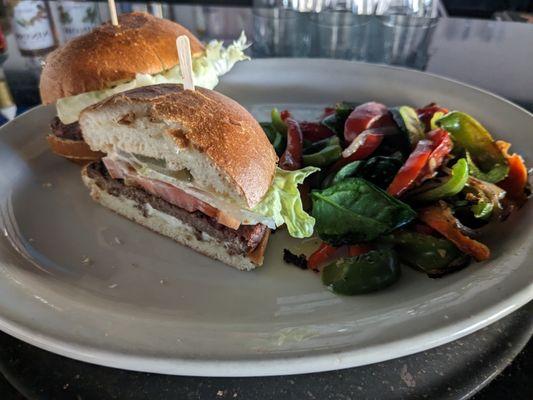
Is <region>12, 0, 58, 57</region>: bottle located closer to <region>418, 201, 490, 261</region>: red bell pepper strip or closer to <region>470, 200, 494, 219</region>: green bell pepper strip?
<region>418, 201, 490, 261</region>: red bell pepper strip

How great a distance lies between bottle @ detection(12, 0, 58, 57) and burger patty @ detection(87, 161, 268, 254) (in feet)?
6.06

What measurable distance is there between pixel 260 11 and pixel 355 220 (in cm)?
324

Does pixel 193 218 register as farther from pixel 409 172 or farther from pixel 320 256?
pixel 409 172

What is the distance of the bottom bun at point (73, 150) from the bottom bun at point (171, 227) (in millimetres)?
157

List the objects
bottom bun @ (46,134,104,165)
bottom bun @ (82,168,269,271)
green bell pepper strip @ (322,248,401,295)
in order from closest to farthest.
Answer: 1. green bell pepper strip @ (322,248,401,295)
2. bottom bun @ (82,168,269,271)
3. bottom bun @ (46,134,104,165)

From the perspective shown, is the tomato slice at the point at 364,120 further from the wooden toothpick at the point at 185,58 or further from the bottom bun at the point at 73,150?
the bottom bun at the point at 73,150

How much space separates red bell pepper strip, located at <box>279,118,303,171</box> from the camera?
2139mm

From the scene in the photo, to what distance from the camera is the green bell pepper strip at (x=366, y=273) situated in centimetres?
169

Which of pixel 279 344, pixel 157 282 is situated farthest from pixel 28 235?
pixel 279 344

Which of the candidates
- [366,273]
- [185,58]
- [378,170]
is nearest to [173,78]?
[185,58]

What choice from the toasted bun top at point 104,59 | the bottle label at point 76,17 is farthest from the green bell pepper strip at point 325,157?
the bottle label at point 76,17

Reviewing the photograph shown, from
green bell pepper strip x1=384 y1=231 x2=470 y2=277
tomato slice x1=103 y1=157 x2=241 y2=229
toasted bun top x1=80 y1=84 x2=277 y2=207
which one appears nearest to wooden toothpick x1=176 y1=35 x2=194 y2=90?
toasted bun top x1=80 y1=84 x2=277 y2=207

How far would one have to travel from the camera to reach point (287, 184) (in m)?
1.94

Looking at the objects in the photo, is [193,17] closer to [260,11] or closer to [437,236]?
[260,11]
